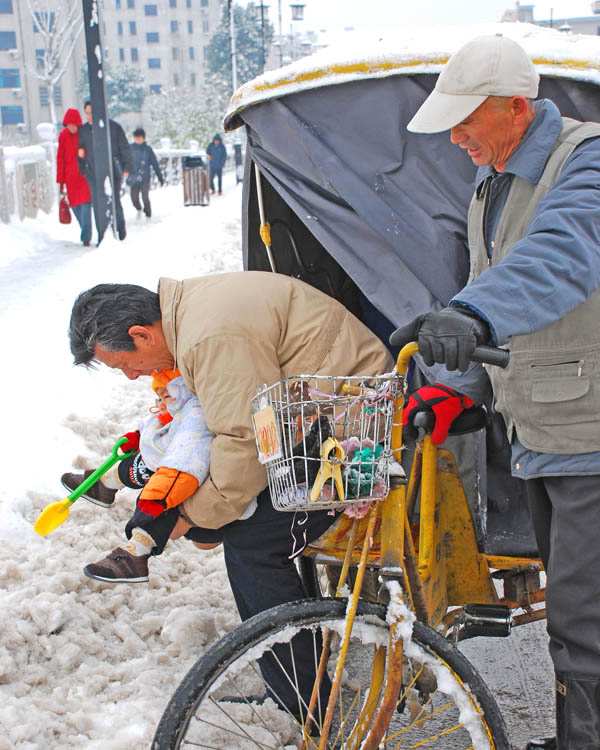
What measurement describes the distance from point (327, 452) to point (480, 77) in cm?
98

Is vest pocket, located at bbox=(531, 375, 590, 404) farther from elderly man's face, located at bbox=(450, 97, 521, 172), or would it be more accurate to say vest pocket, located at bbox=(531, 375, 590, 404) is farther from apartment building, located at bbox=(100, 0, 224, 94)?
apartment building, located at bbox=(100, 0, 224, 94)

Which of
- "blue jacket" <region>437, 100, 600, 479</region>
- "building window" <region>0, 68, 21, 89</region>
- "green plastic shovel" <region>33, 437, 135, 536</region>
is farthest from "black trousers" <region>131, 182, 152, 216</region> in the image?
"building window" <region>0, 68, 21, 89</region>

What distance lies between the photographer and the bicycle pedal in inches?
103

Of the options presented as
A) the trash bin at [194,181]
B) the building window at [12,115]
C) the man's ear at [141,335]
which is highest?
the man's ear at [141,335]

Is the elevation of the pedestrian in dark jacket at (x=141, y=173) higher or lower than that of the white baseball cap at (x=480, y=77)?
lower

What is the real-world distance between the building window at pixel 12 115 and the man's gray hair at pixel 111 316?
68.8 m

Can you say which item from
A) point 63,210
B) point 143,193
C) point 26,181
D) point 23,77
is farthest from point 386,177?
point 23,77

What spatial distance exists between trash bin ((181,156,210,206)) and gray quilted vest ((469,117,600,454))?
1856 centimetres

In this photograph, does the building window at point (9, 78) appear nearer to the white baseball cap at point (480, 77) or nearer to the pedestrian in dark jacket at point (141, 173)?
the pedestrian in dark jacket at point (141, 173)

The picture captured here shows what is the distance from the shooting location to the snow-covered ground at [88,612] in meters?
2.74

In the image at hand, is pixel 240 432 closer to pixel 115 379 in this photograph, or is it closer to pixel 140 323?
pixel 140 323

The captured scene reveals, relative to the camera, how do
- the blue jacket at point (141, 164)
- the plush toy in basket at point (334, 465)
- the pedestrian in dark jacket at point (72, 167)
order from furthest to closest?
the blue jacket at point (141, 164) < the pedestrian in dark jacket at point (72, 167) < the plush toy in basket at point (334, 465)

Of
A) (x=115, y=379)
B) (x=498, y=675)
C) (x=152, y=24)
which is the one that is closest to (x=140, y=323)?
(x=498, y=675)

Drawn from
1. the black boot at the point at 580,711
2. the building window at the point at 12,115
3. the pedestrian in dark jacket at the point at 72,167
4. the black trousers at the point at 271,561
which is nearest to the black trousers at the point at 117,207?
the pedestrian in dark jacket at the point at 72,167
